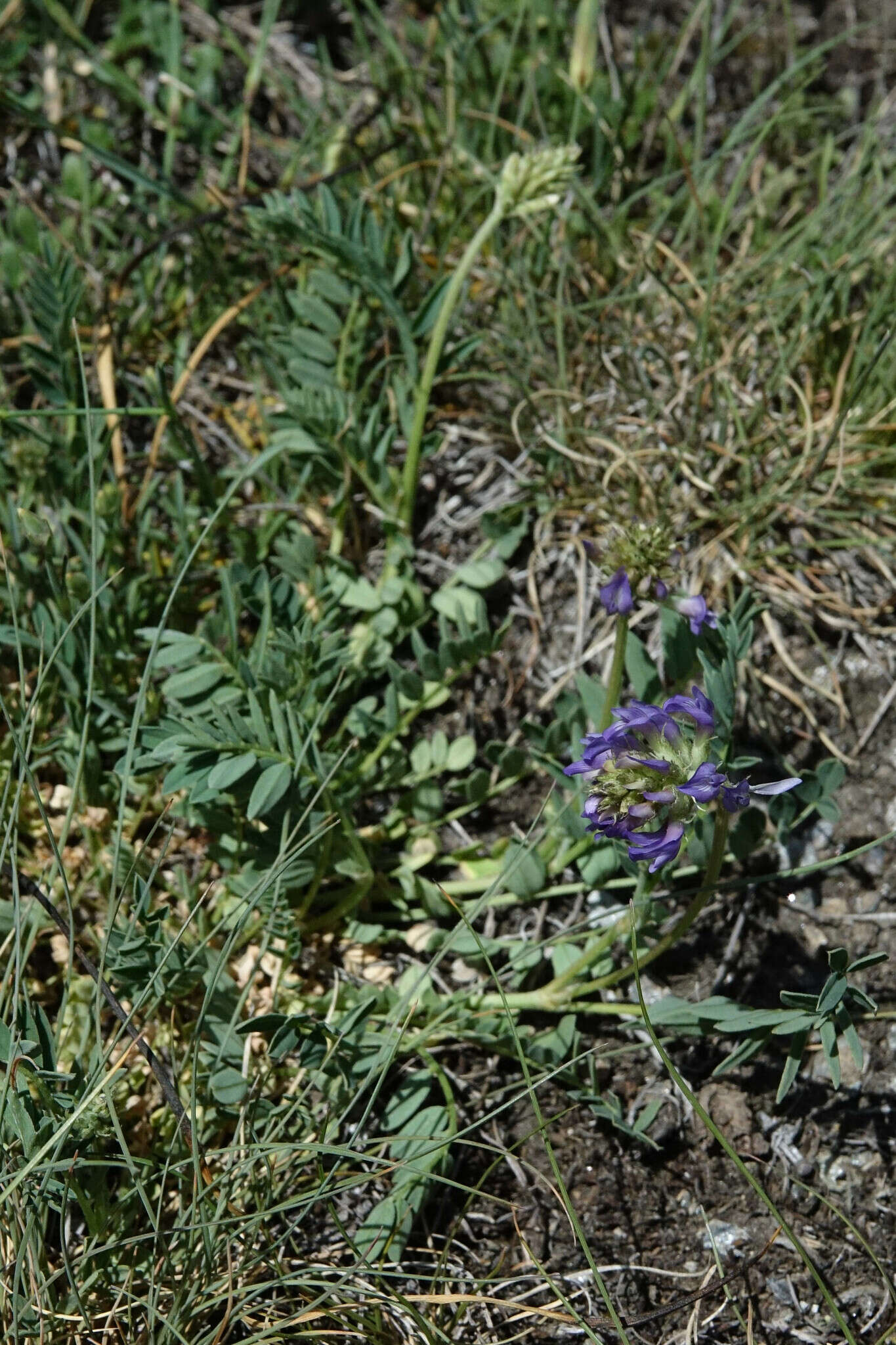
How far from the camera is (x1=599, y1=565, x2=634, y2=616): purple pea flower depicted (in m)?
2.05

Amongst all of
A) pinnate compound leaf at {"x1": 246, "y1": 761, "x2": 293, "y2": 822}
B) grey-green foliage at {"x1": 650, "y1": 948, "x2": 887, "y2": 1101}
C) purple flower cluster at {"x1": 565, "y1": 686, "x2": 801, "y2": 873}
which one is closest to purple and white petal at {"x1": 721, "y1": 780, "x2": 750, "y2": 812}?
purple flower cluster at {"x1": 565, "y1": 686, "x2": 801, "y2": 873}

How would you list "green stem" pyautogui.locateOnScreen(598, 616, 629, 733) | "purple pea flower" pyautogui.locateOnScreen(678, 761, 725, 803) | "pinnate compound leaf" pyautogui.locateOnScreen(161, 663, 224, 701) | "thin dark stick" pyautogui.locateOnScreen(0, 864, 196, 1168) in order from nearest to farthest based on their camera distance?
1. "purple pea flower" pyautogui.locateOnScreen(678, 761, 725, 803)
2. "thin dark stick" pyautogui.locateOnScreen(0, 864, 196, 1168)
3. "green stem" pyautogui.locateOnScreen(598, 616, 629, 733)
4. "pinnate compound leaf" pyautogui.locateOnScreen(161, 663, 224, 701)

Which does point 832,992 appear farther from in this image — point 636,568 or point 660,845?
point 636,568

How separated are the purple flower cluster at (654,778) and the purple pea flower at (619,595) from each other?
0.90ft

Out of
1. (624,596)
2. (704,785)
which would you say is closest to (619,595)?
(624,596)

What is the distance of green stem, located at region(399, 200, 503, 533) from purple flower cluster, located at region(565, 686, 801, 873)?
1066mm

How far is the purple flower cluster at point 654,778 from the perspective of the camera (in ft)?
5.79

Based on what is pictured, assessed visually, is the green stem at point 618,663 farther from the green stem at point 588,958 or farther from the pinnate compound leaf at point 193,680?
the pinnate compound leaf at point 193,680

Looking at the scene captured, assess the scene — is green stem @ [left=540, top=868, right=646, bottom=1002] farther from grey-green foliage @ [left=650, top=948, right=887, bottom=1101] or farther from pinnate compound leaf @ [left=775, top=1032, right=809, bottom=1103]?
pinnate compound leaf @ [left=775, top=1032, right=809, bottom=1103]

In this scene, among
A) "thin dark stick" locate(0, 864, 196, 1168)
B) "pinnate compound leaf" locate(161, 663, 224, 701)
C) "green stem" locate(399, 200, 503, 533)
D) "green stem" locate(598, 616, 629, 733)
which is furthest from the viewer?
"green stem" locate(399, 200, 503, 533)

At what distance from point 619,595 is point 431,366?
0.81m

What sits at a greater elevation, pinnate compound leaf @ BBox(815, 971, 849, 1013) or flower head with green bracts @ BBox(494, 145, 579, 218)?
flower head with green bracts @ BBox(494, 145, 579, 218)

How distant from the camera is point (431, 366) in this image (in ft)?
8.43

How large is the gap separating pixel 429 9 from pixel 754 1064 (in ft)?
10.3
